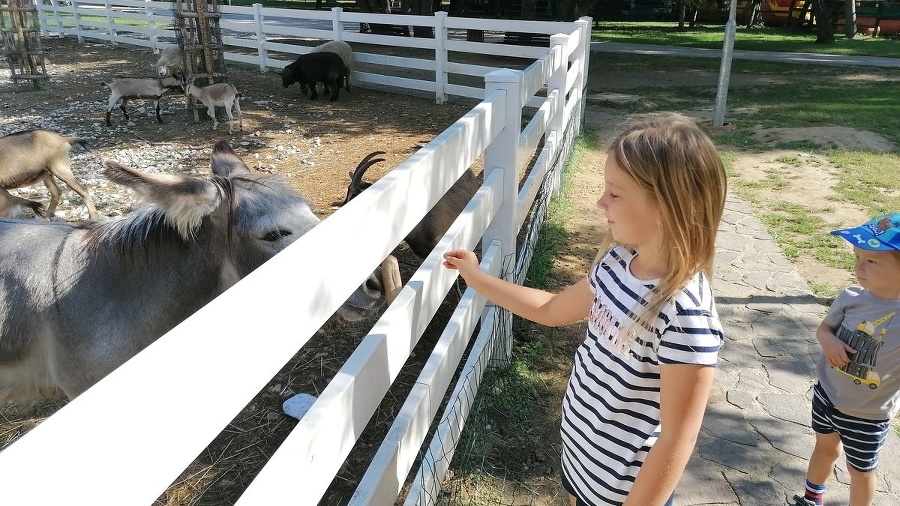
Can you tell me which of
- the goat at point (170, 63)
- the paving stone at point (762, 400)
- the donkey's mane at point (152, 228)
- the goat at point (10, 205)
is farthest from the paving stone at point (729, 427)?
the goat at point (170, 63)

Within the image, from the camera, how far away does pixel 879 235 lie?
2.13 metres

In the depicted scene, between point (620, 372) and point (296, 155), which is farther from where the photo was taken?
point (296, 155)

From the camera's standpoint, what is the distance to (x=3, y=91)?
510 inches

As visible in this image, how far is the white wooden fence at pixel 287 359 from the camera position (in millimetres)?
708

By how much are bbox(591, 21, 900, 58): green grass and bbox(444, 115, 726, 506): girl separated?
21.9m

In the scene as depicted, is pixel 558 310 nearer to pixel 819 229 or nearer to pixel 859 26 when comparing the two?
pixel 819 229

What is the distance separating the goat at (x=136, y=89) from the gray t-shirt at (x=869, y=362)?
1068 centimetres

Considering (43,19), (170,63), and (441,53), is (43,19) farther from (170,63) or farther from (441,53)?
(441,53)

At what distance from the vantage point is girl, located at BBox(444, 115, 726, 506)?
135 centimetres

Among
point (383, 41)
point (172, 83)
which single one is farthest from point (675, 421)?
point (383, 41)

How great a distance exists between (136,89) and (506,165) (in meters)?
9.31

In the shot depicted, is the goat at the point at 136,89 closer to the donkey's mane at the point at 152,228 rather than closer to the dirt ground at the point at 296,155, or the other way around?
the dirt ground at the point at 296,155

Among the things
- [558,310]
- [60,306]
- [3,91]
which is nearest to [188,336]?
[558,310]

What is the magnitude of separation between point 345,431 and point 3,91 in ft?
49.9
